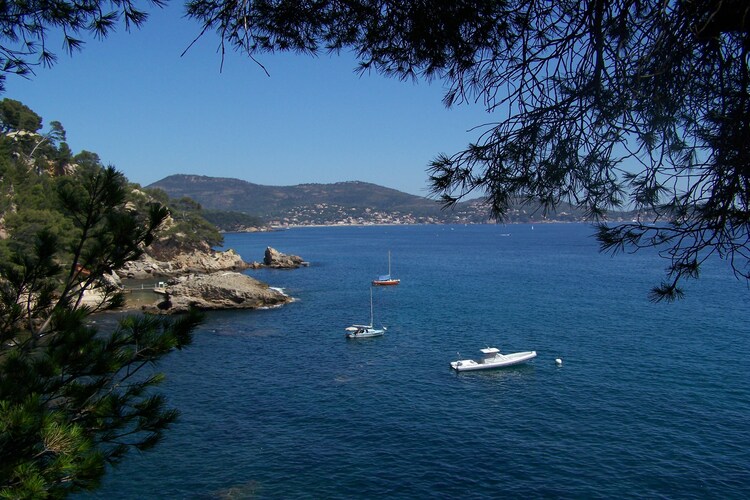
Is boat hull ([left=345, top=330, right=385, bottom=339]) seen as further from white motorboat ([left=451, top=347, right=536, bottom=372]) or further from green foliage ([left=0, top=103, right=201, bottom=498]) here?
green foliage ([left=0, top=103, right=201, bottom=498])

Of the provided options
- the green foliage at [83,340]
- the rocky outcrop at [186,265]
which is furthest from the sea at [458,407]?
the rocky outcrop at [186,265]

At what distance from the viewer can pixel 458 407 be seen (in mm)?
20453

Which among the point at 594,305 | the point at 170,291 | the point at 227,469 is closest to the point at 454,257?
the point at 594,305

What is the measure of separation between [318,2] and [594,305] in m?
39.0

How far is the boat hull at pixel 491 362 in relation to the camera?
24922 millimetres

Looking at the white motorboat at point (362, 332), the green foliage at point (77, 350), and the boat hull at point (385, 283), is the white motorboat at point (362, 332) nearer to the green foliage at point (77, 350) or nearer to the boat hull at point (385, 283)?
the boat hull at point (385, 283)

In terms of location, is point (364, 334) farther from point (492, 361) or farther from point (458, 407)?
point (458, 407)

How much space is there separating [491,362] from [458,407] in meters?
5.31

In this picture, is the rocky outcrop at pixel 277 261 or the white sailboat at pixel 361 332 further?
the rocky outcrop at pixel 277 261

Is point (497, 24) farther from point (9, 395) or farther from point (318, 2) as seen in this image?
point (9, 395)

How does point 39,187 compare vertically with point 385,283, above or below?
above

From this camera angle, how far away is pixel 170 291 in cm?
4097

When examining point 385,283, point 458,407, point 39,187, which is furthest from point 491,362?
point 39,187

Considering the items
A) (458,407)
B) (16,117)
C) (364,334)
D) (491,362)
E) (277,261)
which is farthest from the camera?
(277,261)
